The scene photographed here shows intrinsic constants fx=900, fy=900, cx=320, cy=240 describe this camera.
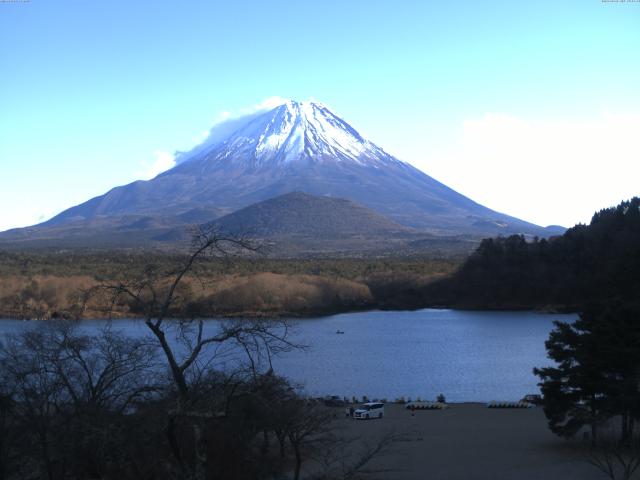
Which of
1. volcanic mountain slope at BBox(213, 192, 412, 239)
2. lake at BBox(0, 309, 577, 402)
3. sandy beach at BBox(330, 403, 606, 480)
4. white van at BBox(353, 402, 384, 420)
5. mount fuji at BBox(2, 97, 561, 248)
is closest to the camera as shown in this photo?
sandy beach at BBox(330, 403, 606, 480)

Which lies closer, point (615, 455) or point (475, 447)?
point (615, 455)

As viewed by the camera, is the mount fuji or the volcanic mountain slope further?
the mount fuji

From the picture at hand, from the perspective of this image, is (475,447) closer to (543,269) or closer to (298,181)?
(543,269)

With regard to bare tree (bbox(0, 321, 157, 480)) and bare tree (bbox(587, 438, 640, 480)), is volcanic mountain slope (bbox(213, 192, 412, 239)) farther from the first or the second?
bare tree (bbox(0, 321, 157, 480))

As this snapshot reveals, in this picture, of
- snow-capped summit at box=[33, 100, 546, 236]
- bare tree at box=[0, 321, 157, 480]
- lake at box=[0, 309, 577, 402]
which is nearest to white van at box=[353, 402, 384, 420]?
lake at box=[0, 309, 577, 402]

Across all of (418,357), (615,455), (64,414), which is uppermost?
(64,414)

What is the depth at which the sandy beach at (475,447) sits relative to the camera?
47.4 ft

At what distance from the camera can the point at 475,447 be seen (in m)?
16.8

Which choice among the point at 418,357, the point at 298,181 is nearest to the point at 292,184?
the point at 298,181

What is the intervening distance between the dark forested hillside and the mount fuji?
64301 mm

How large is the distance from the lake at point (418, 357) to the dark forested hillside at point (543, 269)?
8468mm

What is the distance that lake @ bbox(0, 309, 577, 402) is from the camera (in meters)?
26.4

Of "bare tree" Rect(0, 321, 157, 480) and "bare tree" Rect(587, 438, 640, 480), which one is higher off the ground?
"bare tree" Rect(0, 321, 157, 480)

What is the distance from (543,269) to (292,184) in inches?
3403
